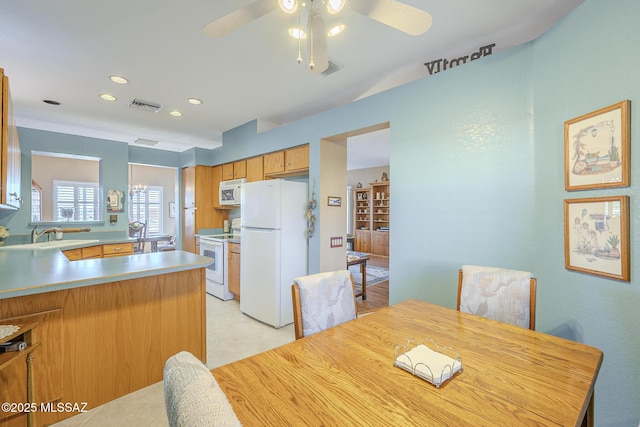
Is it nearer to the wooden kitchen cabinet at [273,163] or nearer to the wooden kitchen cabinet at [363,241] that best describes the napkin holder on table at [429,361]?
the wooden kitchen cabinet at [273,163]

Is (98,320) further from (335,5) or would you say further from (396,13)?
(396,13)

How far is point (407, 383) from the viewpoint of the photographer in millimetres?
885

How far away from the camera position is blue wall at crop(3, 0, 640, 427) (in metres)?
1.33

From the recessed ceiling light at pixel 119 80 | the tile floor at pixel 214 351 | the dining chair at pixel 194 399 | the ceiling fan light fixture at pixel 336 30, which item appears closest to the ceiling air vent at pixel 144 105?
the recessed ceiling light at pixel 119 80

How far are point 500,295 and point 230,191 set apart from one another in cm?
396

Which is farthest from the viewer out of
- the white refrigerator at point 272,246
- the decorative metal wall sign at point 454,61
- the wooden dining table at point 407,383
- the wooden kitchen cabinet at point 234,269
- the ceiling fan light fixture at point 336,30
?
the wooden kitchen cabinet at point 234,269

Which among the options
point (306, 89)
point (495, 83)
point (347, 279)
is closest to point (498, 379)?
point (347, 279)

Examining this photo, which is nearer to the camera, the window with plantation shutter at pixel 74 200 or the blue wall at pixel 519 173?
the blue wall at pixel 519 173

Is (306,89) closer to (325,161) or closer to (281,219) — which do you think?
(325,161)

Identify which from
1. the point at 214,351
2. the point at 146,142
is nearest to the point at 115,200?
the point at 146,142

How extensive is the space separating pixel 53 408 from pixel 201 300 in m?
0.99

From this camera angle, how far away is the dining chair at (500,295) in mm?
1460

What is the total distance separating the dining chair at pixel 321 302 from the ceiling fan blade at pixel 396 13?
1.31 m

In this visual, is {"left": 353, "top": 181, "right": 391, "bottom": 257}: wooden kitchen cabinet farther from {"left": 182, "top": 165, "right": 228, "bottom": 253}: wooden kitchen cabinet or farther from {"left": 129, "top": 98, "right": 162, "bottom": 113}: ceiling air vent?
{"left": 129, "top": 98, "right": 162, "bottom": 113}: ceiling air vent
